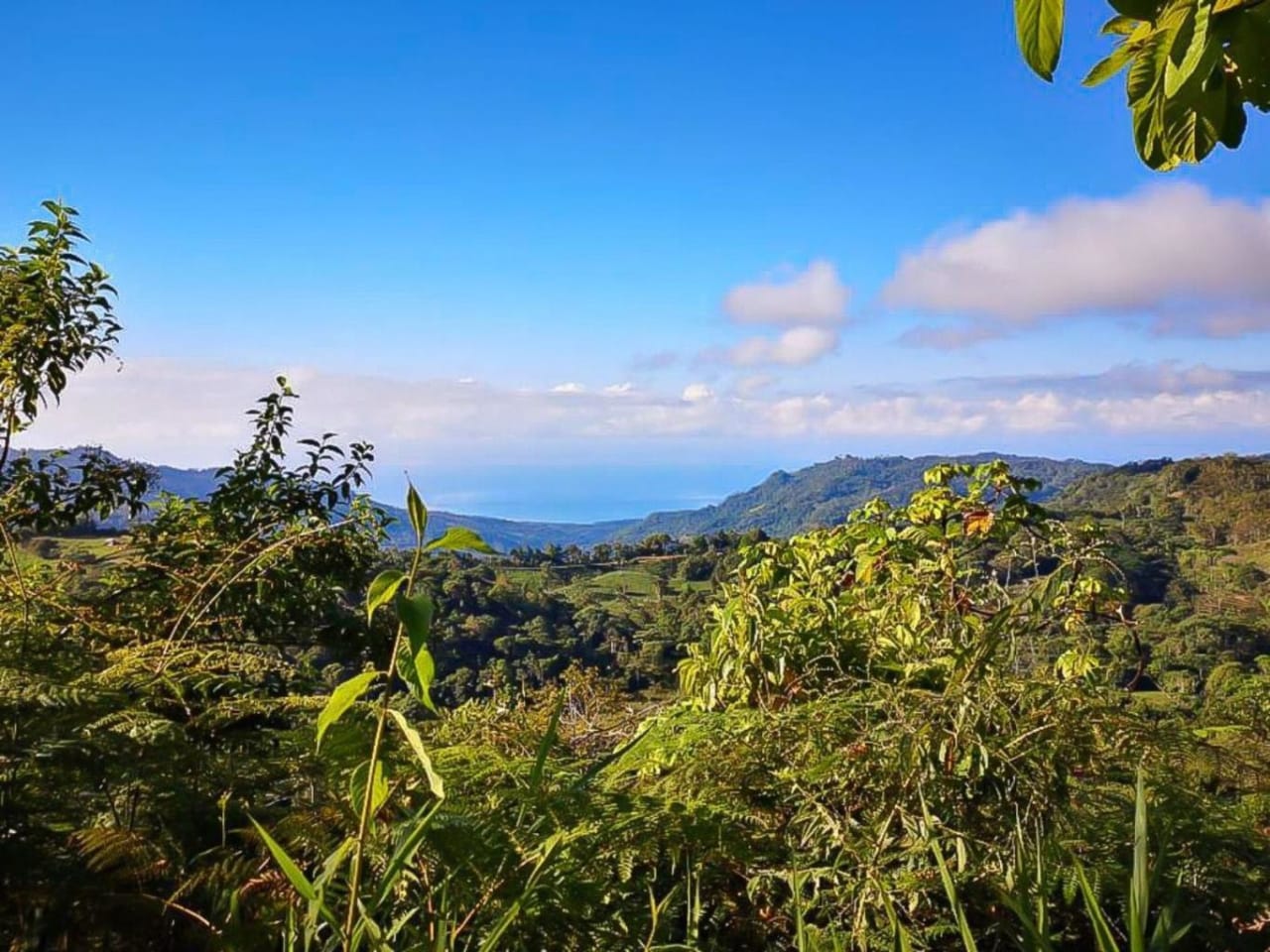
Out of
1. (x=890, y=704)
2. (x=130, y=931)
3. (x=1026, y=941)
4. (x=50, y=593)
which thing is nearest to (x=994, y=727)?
(x=890, y=704)

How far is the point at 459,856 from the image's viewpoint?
1.42m

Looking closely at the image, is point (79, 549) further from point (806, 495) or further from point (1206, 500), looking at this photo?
point (806, 495)

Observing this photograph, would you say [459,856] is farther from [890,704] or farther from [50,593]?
[50,593]

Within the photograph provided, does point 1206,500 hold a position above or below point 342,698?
below

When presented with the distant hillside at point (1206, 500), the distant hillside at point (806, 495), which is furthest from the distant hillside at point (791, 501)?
the distant hillside at point (1206, 500)

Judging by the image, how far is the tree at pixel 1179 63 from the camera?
1009mm

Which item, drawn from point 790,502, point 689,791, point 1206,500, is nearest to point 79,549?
point 689,791

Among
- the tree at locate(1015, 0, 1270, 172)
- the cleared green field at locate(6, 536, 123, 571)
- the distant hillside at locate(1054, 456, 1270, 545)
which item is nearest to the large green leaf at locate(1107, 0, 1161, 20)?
the tree at locate(1015, 0, 1270, 172)

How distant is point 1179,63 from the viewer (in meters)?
1.00

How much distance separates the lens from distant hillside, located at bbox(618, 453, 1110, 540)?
496ft

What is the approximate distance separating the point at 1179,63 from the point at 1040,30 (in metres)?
0.16

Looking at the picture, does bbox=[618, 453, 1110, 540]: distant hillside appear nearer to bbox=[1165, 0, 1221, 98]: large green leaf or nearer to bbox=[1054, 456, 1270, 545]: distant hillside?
bbox=[1054, 456, 1270, 545]: distant hillside

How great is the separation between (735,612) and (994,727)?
1.05 meters

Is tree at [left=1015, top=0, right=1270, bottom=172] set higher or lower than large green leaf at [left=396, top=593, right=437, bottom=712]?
higher
